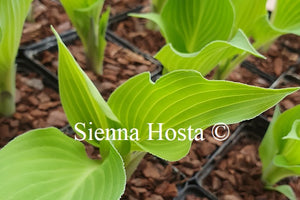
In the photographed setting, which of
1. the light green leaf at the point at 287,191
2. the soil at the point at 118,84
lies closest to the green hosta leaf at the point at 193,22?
the soil at the point at 118,84

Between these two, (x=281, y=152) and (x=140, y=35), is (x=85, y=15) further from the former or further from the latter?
(x=281, y=152)

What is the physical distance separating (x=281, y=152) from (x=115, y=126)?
34 cm

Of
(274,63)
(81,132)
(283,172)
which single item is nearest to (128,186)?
(81,132)

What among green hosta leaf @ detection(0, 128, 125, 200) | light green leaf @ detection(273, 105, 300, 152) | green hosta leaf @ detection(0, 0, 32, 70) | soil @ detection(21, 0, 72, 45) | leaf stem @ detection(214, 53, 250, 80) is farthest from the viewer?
soil @ detection(21, 0, 72, 45)

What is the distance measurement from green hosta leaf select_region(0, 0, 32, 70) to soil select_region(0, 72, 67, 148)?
0.52 feet

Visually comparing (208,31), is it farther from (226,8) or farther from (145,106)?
(145,106)

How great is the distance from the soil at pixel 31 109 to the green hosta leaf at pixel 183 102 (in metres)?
0.31

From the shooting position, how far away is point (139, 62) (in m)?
1.06

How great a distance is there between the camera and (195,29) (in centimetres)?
83

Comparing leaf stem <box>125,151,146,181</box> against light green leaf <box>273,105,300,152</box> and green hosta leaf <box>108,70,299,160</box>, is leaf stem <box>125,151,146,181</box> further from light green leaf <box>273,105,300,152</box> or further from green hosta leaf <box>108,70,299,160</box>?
light green leaf <box>273,105,300,152</box>

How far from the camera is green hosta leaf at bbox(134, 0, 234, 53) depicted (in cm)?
78

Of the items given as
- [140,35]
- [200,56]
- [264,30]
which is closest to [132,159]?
[200,56]

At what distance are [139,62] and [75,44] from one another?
0.62ft

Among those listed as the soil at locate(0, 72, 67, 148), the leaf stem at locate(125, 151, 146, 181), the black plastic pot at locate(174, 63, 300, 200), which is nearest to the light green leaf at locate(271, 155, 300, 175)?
the black plastic pot at locate(174, 63, 300, 200)
